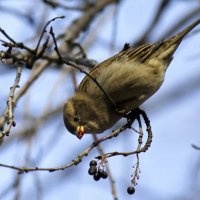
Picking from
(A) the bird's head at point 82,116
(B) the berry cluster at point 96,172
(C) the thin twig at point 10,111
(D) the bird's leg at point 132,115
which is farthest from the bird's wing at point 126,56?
(B) the berry cluster at point 96,172

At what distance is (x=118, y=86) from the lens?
4539 millimetres

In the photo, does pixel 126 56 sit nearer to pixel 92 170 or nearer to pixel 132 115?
pixel 132 115

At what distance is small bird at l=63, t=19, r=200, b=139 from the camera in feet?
14.7

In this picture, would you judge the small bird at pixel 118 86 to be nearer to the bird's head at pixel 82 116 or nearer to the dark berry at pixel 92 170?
the bird's head at pixel 82 116

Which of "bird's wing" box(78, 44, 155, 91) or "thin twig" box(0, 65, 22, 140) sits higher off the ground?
"bird's wing" box(78, 44, 155, 91)

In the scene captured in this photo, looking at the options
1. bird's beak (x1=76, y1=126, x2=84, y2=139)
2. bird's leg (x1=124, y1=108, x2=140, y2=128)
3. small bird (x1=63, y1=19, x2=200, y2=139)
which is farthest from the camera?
bird's beak (x1=76, y1=126, x2=84, y2=139)

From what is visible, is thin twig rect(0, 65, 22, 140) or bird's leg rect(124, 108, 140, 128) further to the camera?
bird's leg rect(124, 108, 140, 128)

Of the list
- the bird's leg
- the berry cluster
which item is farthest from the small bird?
the berry cluster

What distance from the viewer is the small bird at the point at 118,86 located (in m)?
4.47

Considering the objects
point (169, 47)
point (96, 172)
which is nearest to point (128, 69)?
point (169, 47)

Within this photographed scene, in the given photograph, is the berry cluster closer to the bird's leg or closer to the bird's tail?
the bird's leg

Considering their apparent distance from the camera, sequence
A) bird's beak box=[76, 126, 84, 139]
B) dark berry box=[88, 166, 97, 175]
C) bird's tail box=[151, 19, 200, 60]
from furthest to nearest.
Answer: bird's tail box=[151, 19, 200, 60] → bird's beak box=[76, 126, 84, 139] → dark berry box=[88, 166, 97, 175]

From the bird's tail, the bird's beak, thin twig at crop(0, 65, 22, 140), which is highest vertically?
the bird's tail

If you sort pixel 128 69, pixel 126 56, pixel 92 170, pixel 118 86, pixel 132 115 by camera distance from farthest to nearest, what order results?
pixel 126 56
pixel 128 69
pixel 118 86
pixel 132 115
pixel 92 170
